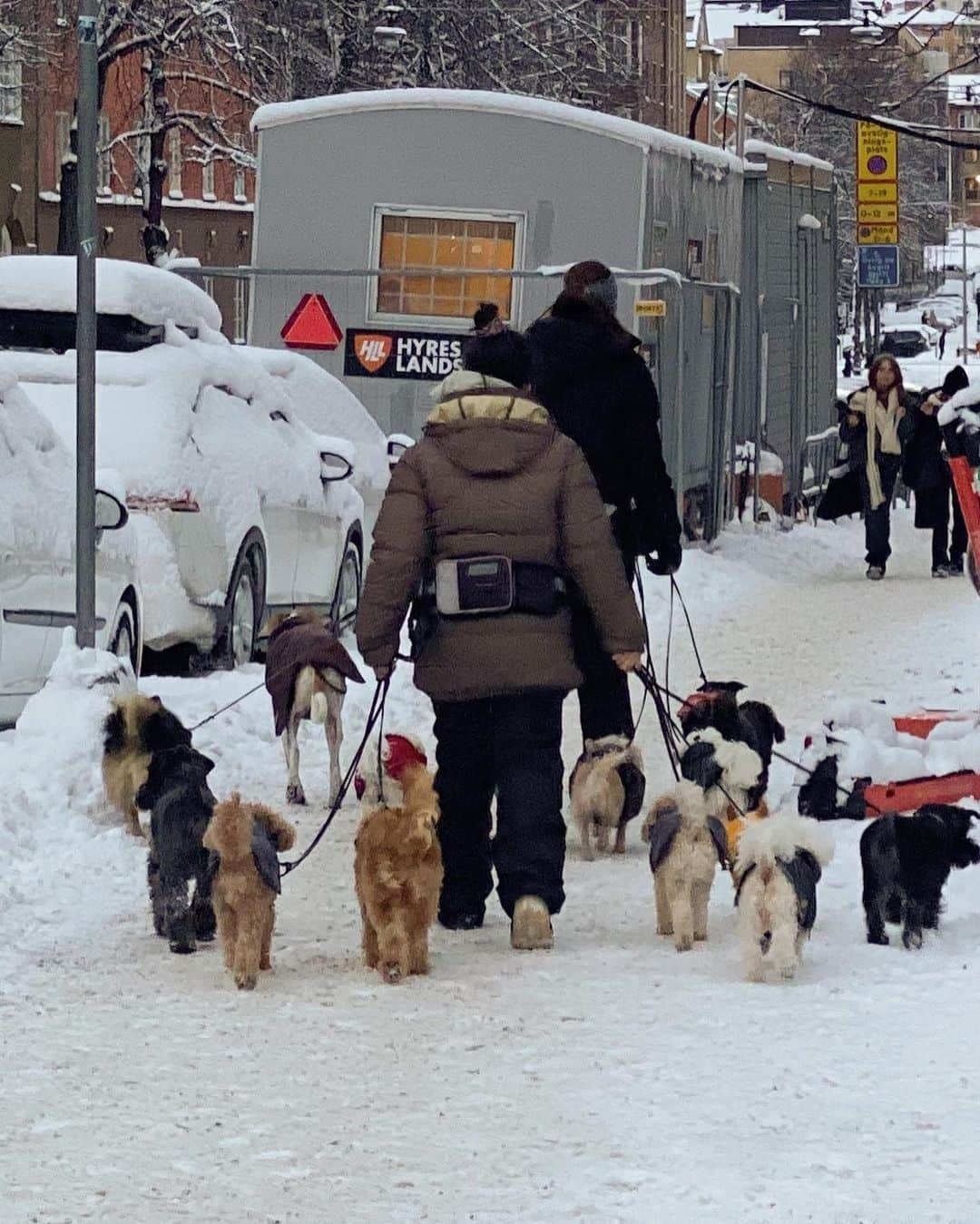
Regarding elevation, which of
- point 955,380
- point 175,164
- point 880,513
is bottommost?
point 880,513

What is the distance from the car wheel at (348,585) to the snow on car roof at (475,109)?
5.90 meters

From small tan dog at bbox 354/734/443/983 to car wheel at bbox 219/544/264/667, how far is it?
663 centimetres

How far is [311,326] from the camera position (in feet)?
71.1

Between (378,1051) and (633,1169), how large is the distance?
1.23m

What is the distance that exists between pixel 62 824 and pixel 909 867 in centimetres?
285

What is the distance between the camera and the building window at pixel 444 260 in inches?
860

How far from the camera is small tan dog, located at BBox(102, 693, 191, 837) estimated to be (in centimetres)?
883

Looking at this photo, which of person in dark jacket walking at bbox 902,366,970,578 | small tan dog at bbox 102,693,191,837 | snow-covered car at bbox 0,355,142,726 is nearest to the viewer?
small tan dog at bbox 102,693,191,837

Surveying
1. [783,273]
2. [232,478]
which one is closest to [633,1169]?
[232,478]

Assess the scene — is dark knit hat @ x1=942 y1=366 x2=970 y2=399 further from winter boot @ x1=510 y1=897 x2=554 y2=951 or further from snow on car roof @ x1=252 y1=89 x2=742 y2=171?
winter boot @ x1=510 y1=897 x2=554 y2=951

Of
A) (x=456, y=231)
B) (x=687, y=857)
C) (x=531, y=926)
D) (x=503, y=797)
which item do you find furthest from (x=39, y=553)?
(x=456, y=231)

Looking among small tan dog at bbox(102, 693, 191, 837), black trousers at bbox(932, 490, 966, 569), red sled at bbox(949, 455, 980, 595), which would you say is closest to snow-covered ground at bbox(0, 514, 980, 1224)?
small tan dog at bbox(102, 693, 191, 837)

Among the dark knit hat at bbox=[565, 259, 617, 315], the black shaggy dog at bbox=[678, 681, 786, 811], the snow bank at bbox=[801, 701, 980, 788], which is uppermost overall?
the dark knit hat at bbox=[565, 259, 617, 315]

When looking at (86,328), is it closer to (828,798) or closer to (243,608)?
(828,798)
